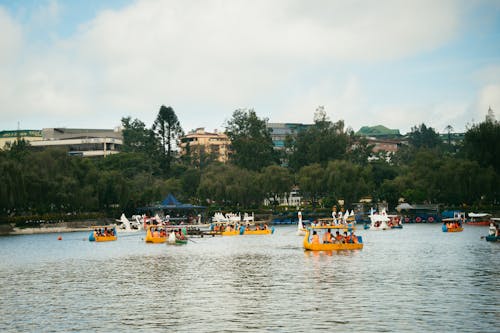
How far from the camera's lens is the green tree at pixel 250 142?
178250mm

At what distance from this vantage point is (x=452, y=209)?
13475 centimetres

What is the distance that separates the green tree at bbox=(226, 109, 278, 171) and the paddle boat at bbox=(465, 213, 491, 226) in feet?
215

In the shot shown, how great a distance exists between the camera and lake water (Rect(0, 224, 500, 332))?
31.7 m

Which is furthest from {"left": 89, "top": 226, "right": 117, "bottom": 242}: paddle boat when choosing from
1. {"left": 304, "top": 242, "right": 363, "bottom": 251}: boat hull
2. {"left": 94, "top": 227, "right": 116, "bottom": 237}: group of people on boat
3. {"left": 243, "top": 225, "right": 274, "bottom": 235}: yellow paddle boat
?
{"left": 304, "top": 242, "right": 363, "bottom": 251}: boat hull

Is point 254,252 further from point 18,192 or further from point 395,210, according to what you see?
point 395,210

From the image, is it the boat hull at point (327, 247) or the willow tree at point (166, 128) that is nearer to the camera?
the boat hull at point (327, 247)

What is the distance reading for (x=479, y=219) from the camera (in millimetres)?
121062

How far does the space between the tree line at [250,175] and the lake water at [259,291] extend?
184 feet

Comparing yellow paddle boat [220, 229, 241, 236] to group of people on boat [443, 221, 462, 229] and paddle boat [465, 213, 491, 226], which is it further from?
paddle boat [465, 213, 491, 226]

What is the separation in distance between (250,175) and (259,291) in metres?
114

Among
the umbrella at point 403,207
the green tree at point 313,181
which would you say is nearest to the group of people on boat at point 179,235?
the umbrella at point 403,207

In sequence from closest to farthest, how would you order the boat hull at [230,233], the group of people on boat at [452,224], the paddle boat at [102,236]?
the paddle boat at [102,236]
the group of people on boat at [452,224]
the boat hull at [230,233]

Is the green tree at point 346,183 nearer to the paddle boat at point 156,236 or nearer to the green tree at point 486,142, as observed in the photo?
the green tree at point 486,142

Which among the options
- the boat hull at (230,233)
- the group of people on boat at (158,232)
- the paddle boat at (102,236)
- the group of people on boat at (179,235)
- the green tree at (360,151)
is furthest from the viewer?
the green tree at (360,151)
